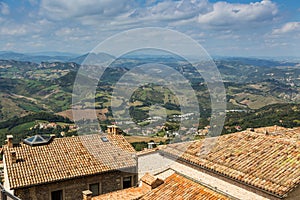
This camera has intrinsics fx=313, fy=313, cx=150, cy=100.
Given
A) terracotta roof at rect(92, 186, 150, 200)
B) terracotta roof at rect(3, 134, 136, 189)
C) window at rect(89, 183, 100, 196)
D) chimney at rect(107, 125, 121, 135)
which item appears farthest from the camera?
chimney at rect(107, 125, 121, 135)

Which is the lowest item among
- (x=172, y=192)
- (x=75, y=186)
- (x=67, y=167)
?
(x=75, y=186)

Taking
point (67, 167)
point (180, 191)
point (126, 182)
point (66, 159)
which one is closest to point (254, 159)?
point (180, 191)

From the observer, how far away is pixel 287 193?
34.7ft

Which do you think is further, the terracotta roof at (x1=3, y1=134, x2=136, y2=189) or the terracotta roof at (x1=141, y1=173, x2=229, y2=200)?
the terracotta roof at (x1=3, y1=134, x2=136, y2=189)

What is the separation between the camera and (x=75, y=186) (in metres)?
19.2

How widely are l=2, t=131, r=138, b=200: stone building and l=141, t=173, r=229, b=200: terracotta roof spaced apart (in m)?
6.31

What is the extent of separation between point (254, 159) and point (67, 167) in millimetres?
11540

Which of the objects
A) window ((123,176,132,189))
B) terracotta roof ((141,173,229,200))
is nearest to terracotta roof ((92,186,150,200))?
terracotta roof ((141,173,229,200))

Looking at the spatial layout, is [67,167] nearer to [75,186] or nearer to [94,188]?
[75,186]

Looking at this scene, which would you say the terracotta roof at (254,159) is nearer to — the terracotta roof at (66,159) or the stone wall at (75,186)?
the stone wall at (75,186)

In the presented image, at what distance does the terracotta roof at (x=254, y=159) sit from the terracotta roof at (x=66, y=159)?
5.80m

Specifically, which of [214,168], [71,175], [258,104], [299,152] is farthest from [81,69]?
[258,104]

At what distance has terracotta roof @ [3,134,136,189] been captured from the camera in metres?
18.2

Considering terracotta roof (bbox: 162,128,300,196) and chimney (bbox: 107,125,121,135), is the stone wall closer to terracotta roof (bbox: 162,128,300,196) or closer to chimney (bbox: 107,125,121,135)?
chimney (bbox: 107,125,121,135)
